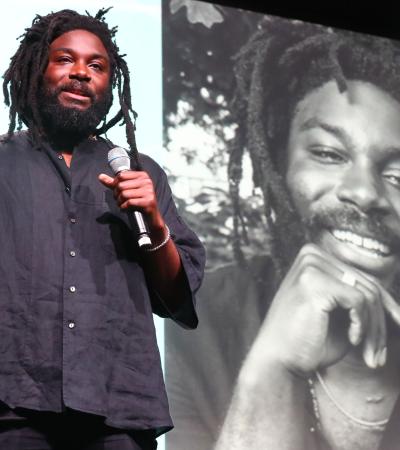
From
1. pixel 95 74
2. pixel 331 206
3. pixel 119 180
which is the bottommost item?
pixel 331 206

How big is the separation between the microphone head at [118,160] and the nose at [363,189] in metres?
1.64

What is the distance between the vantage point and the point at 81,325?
1.38 metres

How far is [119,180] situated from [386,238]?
1840 millimetres

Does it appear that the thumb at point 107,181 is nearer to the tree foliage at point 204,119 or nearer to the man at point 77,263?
the man at point 77,263

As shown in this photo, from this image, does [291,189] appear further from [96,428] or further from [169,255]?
[96,428]

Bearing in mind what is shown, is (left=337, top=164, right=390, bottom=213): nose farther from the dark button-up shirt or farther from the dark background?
the dark button-up shirt

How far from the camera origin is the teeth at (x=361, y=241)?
2.99m

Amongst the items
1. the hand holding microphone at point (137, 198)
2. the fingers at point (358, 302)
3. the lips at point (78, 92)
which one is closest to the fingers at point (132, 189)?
the hand holding microphone at point (137, 198)

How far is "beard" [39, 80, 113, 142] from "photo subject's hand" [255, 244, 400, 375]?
1355mm

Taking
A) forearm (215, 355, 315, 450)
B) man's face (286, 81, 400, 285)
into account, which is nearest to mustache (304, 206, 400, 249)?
man's face (286, 81, 400, 285)

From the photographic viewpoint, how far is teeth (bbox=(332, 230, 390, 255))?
2992 millimetres

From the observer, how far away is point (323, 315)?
2.88 m

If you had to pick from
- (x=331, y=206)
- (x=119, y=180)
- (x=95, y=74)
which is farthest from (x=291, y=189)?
(x=119, y=180)

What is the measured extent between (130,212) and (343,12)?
220 cm
